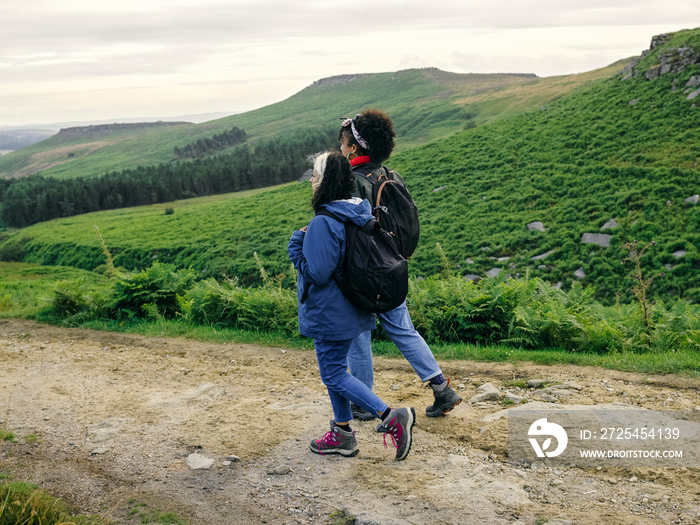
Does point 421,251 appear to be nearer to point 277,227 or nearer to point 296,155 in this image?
point 277,227

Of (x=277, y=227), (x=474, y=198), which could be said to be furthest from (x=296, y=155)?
Answer: (x=474, y=198)

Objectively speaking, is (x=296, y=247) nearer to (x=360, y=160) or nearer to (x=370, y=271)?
(x=370, y=271)

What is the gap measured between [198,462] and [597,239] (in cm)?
1774

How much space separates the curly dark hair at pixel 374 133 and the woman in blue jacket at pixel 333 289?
653 mm

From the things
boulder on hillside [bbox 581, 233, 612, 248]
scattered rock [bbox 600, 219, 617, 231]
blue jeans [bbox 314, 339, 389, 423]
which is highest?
blue jeans [bbox 314, 339, 389, 423]

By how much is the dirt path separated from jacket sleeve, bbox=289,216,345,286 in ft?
5.15

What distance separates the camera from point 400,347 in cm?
490

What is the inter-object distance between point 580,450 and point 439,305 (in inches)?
151

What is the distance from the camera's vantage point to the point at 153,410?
19.3 ft

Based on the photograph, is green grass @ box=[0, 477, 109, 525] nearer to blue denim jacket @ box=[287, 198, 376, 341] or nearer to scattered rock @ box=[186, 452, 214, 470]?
scattered rock @ box=[186, 452, 214, 470]

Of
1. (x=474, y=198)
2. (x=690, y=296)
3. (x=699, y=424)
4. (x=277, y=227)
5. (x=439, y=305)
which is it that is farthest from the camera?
(x=277, y=227)

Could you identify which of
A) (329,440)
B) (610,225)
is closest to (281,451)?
(329,440)

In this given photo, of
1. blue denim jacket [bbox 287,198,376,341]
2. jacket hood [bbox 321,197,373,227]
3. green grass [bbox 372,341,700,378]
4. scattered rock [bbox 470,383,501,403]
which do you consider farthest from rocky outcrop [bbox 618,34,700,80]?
blue denim jacket [bbox 287,198,376,341]

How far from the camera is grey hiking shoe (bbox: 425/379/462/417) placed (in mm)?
4953
